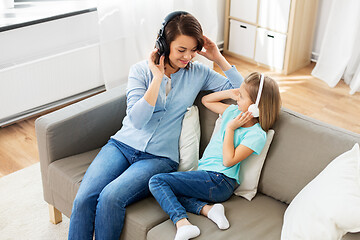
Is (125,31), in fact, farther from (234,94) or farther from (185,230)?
(185,230)

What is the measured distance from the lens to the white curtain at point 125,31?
131 inches

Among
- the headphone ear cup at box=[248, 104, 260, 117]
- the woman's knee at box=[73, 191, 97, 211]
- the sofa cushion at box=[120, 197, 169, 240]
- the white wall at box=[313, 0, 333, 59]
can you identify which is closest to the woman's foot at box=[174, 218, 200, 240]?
the sofa cushion at box=[120, 197, 169, 240]

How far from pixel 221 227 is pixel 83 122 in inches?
32.1

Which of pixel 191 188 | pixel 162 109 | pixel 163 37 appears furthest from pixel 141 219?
pixel 163 37

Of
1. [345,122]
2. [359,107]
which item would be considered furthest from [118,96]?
[359,107]

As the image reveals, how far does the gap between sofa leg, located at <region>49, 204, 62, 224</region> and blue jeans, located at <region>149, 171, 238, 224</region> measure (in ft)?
2.25

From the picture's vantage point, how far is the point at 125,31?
343 cm

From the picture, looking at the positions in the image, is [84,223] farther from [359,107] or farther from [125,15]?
[359,107]

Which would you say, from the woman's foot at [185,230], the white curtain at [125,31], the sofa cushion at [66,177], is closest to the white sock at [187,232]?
the woman's foot at [185,230]

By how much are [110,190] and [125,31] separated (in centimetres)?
181

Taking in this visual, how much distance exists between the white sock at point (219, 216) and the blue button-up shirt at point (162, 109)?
1.05ft

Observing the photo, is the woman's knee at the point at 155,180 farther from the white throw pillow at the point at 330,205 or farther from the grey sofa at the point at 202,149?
the white throw pillow at the point at 330,205

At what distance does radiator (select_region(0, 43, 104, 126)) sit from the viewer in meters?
3.03

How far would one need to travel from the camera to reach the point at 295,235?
1638 mm
